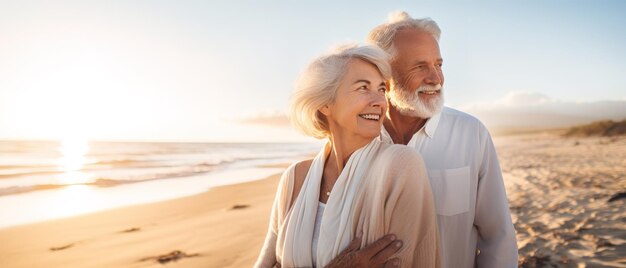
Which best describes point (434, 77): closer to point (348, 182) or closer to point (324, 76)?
point (324, 76)

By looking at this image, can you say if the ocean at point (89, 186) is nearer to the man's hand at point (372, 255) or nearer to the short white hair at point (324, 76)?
the short white hair at point (324, 76)

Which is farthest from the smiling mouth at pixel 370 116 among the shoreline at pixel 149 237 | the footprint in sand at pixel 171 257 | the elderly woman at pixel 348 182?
the footprint in sand at pixel 171 257

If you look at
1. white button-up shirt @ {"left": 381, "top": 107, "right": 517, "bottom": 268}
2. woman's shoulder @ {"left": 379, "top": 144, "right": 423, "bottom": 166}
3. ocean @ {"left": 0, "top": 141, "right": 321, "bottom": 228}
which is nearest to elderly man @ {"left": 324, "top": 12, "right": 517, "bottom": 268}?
white button-up shirt @ {"left": 381, "top": 107, "right": 517, "bottom": 268}

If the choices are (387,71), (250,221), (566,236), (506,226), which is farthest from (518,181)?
(387,71)

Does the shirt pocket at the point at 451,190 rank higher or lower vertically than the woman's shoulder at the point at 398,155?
lower

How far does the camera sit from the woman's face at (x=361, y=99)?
211 cm

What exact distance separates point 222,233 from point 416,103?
5368 millimetres

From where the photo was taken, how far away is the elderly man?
2492 millimetres

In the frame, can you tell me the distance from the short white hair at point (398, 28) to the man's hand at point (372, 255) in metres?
1.26

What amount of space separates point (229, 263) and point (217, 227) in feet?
6.97

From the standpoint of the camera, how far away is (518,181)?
11.4m

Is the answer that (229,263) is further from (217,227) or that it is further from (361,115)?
(361,115)

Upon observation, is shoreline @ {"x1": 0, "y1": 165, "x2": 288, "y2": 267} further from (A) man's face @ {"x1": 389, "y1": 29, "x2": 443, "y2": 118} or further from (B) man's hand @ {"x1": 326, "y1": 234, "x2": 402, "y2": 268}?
(B) man's hand @ {"x1": 326, "y1": 234, "x2": 402, "y2": 268}

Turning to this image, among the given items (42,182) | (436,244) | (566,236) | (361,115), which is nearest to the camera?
(436,244)
